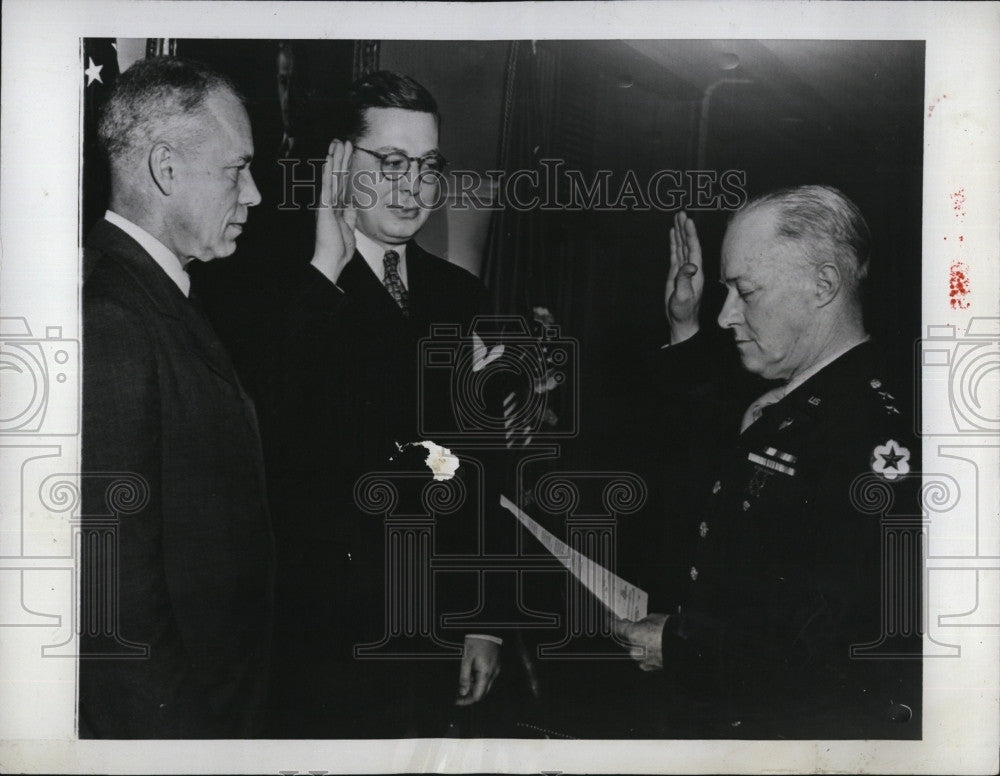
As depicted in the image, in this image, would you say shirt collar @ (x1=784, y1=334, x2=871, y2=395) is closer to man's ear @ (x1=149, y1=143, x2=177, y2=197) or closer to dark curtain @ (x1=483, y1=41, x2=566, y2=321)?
dark curtain @ (x1=483, y1=41, x2=566, y2=321)

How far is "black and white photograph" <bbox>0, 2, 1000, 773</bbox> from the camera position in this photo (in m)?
2.15

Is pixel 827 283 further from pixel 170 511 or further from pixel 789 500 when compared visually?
pixel 170 511

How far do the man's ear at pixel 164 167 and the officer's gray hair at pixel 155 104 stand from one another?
0.03 m

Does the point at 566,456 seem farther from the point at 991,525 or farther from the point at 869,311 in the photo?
the point at 991,525

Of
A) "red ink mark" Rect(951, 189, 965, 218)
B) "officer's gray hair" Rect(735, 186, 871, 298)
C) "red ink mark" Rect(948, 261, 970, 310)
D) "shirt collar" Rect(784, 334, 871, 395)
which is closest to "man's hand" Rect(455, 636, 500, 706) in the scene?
"shirt collar" Rect(784, 334, 871, 395)

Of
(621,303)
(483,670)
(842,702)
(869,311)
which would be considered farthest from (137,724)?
(869,311)

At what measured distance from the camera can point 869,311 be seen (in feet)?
7.11

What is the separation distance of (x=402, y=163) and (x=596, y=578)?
3.60ft

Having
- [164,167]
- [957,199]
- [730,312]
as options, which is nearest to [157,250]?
[164,167]

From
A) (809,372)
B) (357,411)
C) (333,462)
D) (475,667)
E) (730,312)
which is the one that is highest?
(730,312)

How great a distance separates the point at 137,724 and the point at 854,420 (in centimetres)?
186

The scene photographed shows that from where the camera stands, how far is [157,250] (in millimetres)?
2148

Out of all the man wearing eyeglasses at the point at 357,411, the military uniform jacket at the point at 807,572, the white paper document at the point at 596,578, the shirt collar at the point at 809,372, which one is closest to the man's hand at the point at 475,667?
the man wearing eyeglasses at the point at 357,411

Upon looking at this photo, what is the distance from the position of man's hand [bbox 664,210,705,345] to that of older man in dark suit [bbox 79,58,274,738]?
1013mm
